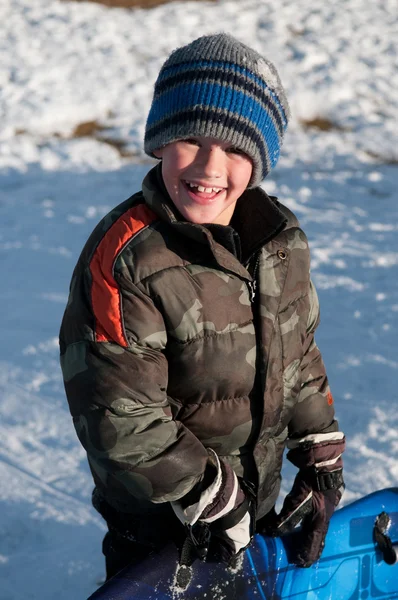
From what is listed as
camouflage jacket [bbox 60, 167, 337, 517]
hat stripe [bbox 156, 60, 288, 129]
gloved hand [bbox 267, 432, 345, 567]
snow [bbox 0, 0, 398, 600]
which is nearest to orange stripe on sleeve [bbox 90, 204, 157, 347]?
camouflage jacket [bbox 60, 167, 337, 517]

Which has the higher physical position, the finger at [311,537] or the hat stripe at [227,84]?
the hat stripe at [227,84]

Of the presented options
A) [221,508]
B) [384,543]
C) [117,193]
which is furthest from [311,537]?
[117,193]

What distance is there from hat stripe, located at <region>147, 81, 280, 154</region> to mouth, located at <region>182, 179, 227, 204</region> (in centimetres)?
16

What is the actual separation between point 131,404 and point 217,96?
71 centimetres

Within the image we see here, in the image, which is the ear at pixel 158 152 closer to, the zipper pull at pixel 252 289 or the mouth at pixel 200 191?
the mouth at pixel 200 191

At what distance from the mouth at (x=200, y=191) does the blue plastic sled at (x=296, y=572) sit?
2.99ft

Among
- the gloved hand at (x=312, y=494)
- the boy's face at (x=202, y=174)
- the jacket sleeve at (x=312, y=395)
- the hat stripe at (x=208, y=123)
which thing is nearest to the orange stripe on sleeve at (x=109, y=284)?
the boy's face at (x=202, y=174)

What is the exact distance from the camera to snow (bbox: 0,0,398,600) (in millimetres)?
3234

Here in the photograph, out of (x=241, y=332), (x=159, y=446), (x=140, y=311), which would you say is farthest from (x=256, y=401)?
(x=140, y=311)

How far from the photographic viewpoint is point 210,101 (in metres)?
1.67

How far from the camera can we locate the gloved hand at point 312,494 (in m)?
2.12

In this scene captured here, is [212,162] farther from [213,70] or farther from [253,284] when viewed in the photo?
[253,284]

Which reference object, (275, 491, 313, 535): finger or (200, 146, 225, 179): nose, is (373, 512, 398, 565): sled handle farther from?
(200, 146, 225, 179): nose

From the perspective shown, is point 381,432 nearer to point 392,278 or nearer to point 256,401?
point 392,278
